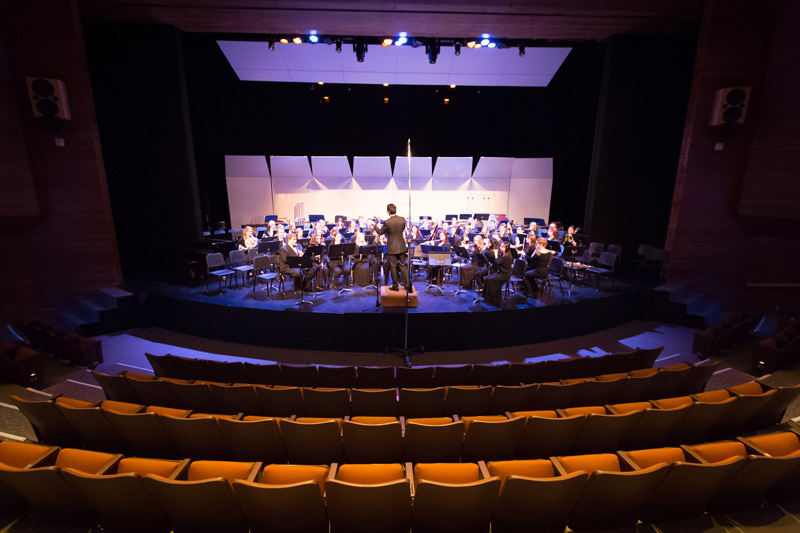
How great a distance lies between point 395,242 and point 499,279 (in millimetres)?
2323

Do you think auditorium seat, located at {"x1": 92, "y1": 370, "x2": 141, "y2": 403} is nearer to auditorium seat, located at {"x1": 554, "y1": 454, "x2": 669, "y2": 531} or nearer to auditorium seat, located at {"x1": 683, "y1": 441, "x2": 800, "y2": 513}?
auditorium seat, located at {"x1": 554, "y1": 454, "x2": 669, "y2": 531}

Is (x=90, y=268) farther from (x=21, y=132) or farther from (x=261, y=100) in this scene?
(x=261, y=100)

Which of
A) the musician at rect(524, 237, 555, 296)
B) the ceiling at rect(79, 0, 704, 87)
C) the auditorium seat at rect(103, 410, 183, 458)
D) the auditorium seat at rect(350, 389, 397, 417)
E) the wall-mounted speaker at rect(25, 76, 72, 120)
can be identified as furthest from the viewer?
the ceiling at rect(79, 0, 704, 87)

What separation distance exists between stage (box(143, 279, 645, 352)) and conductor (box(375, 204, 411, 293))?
76 centimetres

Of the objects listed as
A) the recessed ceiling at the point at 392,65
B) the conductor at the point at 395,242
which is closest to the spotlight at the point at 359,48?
the recessed ceiling at the point at 392,65

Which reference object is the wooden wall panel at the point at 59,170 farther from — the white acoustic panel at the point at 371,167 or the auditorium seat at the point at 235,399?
the white acoustic panel at the point at 371,167

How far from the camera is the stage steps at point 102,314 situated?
7801mm

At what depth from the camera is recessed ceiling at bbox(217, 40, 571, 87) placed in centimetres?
1279

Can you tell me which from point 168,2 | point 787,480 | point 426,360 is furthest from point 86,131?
point 787,480

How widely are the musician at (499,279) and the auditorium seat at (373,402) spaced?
4350mm

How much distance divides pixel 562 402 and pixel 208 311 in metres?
6.79

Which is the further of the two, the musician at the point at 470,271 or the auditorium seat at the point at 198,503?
the musician at the point at 470,271

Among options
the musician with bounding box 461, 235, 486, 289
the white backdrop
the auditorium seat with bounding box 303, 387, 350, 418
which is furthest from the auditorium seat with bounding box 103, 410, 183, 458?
the white backdrop

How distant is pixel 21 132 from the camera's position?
7.82 metres
